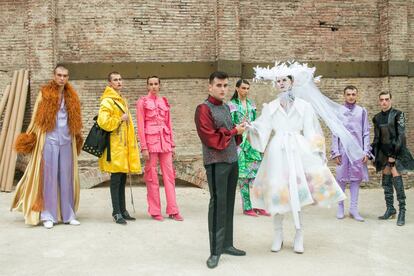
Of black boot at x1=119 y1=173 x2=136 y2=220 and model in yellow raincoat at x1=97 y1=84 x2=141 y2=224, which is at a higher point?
model in yellow raincoat at x1=97 y1=84 x2=141 y2=224

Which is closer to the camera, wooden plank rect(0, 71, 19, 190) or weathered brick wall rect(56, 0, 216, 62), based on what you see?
wooden plank rect(0, 71, 19, 190)

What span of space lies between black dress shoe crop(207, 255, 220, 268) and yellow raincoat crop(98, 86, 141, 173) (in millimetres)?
2141

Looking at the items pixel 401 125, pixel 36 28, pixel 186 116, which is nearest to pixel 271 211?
pixel 401 125

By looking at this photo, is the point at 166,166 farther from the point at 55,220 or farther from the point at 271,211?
the point at 271,211

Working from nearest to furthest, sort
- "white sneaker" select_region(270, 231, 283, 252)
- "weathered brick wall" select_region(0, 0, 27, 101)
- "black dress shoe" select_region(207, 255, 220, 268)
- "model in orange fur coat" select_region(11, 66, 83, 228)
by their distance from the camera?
"black dress shoe" select_region(207, 255, 220, 268) < "white sneaker" select_region(270, 231, 283, 252) < "model in orange fur coat" select_region(11, 66, 83, 228) < "weathered brick wall" select_region(0, 0, 27, 101)

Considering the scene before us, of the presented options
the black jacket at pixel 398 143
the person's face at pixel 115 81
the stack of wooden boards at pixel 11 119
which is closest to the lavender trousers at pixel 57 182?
the person's face at pixel 115 81

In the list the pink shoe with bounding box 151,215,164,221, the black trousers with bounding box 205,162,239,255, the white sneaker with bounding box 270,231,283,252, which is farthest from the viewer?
the pink shoe with bounding box 151,215,164,221

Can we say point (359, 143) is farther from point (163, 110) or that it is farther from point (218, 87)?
point (218, 87)

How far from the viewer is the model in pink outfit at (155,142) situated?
21.1ft

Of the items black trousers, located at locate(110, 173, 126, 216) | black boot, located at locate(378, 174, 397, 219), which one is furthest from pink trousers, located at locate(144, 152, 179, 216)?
black boot, located at locate(378, 174, 397, 219)

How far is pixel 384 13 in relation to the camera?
10.2m

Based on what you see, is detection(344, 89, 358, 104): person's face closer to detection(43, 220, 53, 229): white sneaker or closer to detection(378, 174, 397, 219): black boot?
detection(378, 174, 397, 219): black boot

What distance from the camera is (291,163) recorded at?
4820 mm

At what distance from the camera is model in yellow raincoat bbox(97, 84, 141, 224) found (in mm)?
6141
